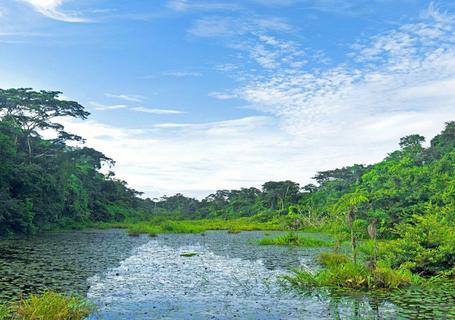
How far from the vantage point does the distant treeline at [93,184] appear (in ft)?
101

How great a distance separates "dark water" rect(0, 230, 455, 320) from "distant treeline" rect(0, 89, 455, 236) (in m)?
3.99

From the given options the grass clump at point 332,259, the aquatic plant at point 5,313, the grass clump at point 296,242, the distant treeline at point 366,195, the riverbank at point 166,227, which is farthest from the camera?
the riverbank at point 166,227

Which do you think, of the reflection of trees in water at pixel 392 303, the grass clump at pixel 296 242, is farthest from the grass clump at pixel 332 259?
the grass clump at pixel 296 242

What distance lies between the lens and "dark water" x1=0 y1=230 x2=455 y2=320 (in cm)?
1016

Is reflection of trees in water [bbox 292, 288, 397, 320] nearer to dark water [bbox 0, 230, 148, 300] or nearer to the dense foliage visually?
dark water [bbox 0, 230, 148, 300]

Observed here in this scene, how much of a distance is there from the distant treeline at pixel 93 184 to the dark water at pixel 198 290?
13.1ft

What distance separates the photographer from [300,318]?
31.9 ft

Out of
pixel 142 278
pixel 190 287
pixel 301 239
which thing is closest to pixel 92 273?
pixel 142 278

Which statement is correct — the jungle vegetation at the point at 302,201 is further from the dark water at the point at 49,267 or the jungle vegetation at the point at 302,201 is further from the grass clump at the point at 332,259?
the dark water at the point at 49,267

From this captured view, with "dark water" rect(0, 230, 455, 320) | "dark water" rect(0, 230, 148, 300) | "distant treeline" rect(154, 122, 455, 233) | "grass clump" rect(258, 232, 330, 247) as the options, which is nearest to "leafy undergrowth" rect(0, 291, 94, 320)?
"dark water" rect(0, 230, 455, 320)

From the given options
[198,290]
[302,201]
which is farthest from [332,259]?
[302,201]

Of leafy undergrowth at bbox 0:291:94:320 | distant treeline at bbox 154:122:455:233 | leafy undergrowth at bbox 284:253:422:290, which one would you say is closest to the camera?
leafy undergrowth at bbox 0:291:94:320

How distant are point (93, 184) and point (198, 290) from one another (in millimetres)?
48621

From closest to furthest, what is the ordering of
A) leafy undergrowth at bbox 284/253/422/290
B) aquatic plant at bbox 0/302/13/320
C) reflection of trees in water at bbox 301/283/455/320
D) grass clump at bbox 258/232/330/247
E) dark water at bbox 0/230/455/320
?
aquatic plant at bbox 0/302/13/320 < reflection of trees in water at bbox 301/283/455/320 < dark water at bbox 0/230/455/320 < leafy undergrowth at bbox 284/253/422/290 < grass clump at bbox 258/232/330/247
